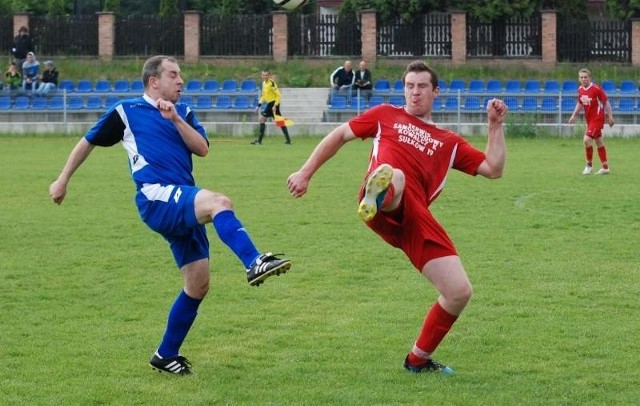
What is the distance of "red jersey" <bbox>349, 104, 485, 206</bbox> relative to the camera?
6844 mm

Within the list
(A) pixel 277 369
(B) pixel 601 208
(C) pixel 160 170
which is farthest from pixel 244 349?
(B) pixel 601 208

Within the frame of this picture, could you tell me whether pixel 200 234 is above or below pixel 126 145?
below

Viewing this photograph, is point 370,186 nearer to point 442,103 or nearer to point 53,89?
point 442,103

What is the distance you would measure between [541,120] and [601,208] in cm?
1723

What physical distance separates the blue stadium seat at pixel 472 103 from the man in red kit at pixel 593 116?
11.7 metres

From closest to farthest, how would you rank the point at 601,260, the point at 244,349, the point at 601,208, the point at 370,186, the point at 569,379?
the point at 370,186 < the point at 569,379 < the point at 244,349 < the point at 601,260 < the point at 601,208

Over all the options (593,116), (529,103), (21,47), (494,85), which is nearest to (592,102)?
(593,116)

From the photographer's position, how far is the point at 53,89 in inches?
1380

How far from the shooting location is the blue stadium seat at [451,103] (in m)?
33.4

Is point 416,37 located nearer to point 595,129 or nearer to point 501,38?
point 501,38

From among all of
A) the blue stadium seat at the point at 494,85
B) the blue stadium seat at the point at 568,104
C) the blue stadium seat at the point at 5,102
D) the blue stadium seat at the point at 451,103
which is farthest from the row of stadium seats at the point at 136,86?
the blue stadium seat at the point at 568,104

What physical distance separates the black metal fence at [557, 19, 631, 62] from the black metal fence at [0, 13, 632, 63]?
0.11 ft

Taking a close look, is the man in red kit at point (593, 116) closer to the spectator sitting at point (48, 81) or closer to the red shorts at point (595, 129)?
the red shorts at point (595, 129)

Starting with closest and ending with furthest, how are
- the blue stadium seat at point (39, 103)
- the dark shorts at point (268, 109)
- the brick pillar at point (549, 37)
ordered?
1. the dark shorts at point (268, 109)
2. the blue stadium seat at point (39, 103)
3. the brick pillar at point (549, 37)
